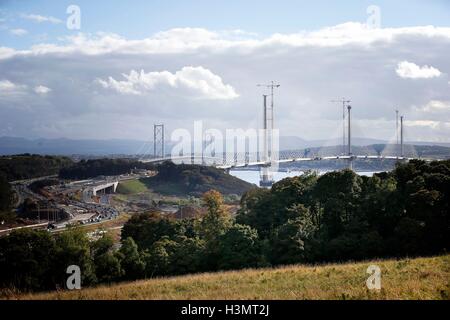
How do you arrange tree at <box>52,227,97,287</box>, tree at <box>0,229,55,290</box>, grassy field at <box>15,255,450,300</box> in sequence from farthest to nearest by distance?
1. tree at <box>52,227,97,287</box>
2. tree at <box>0,229,55,290</box>
3. grassy field at <box>15,255,450,300</box>

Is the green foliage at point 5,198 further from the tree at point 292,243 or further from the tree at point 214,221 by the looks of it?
the tree at point 292,243

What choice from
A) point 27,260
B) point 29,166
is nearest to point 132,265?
point 27,260

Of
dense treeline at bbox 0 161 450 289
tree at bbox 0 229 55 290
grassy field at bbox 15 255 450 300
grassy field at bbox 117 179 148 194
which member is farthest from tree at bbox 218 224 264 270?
grassy field at bbox 117 179 148 194

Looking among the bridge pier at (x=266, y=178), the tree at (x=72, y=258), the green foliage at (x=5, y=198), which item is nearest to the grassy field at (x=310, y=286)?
the tree at (x=72, y=258)

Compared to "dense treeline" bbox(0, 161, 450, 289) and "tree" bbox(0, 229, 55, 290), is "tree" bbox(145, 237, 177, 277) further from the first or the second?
"tree" bbox(0, 229, 55, 290)

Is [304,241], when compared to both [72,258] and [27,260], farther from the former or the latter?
[27,260]
